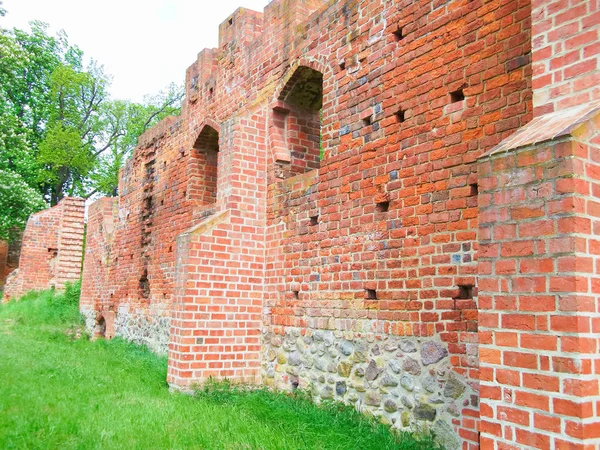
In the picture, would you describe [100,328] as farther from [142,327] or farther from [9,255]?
[9,255]

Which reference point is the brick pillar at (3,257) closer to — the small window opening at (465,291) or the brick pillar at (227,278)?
the brick pillar at (227,278)

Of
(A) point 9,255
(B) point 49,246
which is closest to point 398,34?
(B) point 49,246

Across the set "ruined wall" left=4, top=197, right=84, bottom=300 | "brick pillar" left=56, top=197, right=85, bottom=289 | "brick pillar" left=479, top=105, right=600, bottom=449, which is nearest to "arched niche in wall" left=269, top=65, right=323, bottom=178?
"brick pillar" left=479, top=105, right=600, bottom=449

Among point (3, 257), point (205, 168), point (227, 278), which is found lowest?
point (227, 278)

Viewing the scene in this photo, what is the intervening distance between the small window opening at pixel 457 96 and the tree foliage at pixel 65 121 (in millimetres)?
26733

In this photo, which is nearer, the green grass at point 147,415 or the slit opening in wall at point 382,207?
the green grass at point 147,415

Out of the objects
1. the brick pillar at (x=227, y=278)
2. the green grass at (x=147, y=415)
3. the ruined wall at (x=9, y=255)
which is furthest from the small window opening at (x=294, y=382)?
the ruined wall at (x=9, y=255)

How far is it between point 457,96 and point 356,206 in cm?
166

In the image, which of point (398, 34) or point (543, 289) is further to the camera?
point (398, 34)

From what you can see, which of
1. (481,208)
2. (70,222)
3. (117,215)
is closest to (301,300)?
(481,208)

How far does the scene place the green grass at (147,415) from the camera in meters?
4.96

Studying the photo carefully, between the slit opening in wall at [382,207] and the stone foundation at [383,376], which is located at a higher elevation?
the slit opening in wall at [382,207]

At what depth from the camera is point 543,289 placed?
2975mm

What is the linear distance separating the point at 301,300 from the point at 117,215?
925cm
